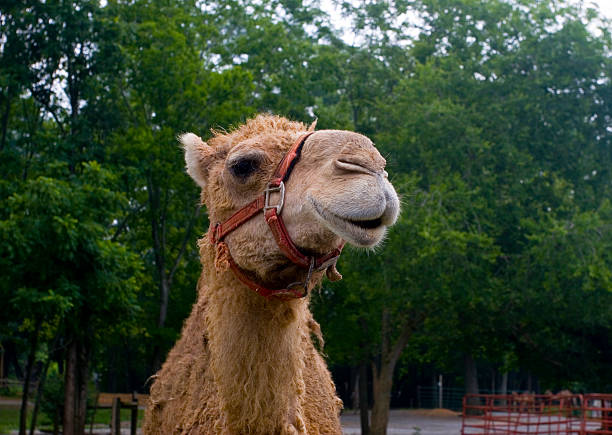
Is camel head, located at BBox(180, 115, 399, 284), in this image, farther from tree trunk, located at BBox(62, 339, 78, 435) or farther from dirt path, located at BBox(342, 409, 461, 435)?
dirt path, located at BBox(342, 409, 461, 435)

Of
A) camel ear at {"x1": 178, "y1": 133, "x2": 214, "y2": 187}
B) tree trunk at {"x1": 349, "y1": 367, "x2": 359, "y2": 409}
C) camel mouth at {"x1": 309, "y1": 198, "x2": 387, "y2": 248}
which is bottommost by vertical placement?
tree trunk at {"x1": 349, "y1": 367, "x2": 359, "y2": 409}

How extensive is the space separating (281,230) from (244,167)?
0.43 m

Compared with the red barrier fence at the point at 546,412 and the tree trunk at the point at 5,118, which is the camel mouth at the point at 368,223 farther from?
the tree trunk at the point at 5,118

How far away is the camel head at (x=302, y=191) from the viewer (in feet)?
8.68

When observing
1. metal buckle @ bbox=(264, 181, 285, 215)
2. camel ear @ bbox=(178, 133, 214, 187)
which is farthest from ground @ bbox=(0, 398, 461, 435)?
metal buckle @ bbox=(264, 181, 285, 215)

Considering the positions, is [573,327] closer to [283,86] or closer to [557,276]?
[557,276]

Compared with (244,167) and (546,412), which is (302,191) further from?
(546,412)

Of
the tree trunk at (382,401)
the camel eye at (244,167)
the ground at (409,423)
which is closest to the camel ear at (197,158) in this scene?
the camel eye at (244,167)

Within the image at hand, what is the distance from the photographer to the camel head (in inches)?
104

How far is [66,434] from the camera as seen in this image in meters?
15.3

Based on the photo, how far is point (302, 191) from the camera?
114 inches

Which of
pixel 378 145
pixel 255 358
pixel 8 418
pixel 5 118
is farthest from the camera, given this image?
pixel 8 418

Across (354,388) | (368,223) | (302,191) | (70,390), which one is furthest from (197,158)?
(354,388)

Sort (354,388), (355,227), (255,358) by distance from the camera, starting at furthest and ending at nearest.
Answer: (354,388)
(255,358)
(355,227)
